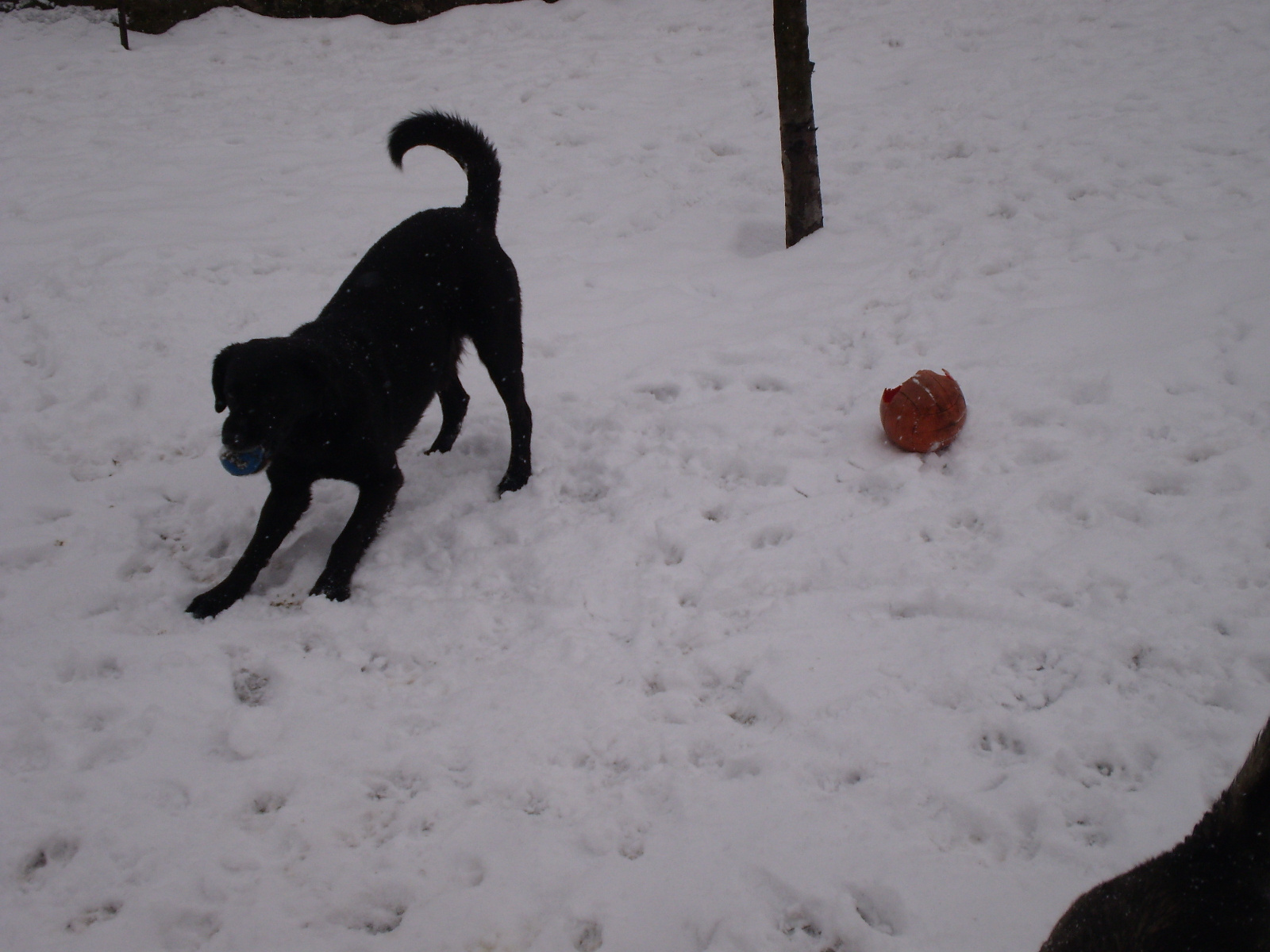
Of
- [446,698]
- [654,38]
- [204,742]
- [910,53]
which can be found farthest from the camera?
[654,38]

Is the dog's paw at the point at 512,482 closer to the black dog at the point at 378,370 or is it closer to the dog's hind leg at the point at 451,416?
the black dog at the point at 378,370

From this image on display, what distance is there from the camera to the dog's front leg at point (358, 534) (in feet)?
9.84

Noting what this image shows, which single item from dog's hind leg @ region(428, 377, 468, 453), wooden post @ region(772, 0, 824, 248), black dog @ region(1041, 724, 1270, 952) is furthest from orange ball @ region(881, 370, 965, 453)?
wooden post @ region(772, 0, 824, 248)

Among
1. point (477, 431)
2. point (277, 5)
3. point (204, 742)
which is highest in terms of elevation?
point (277, 5)

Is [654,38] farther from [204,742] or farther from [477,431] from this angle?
Answer: [204,742]

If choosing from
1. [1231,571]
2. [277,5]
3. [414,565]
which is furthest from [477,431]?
[277,5]

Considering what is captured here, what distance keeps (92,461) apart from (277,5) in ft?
28.8

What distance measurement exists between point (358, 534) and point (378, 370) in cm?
70

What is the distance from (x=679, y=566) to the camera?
9.89 ft

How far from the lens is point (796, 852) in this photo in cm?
197

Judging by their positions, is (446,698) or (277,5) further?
(277,5)

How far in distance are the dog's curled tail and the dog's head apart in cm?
134

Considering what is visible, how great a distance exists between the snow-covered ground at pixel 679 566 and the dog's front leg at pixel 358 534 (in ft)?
0.30

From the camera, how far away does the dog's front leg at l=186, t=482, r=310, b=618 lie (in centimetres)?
292
